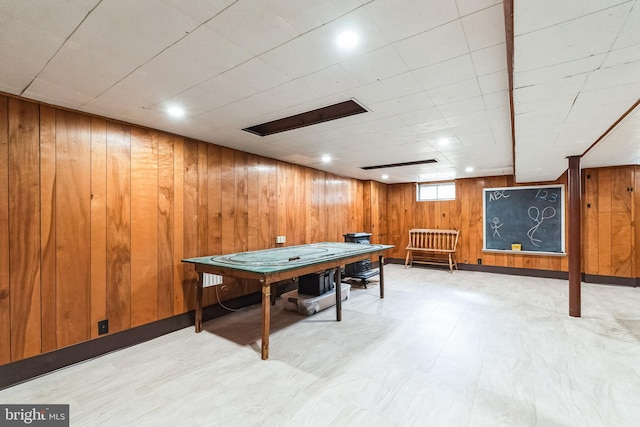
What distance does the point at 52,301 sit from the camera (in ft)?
8.03

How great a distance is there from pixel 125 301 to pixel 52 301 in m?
0.58

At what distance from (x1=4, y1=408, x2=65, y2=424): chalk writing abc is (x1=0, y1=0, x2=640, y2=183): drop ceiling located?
2355 mm

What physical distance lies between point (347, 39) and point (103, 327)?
3309 mm

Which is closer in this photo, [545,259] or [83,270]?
[83,270]

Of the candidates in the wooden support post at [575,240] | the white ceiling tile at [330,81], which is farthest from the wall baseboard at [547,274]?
the white ceiling tile at [330,81]

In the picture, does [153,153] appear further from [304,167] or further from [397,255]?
[397,255]

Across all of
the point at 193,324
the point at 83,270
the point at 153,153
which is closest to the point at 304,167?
the point at 153,153

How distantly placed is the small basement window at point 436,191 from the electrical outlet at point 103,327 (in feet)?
22.9

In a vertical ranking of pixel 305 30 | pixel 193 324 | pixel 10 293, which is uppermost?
pixel 305 30

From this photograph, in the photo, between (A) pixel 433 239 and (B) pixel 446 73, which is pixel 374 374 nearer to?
(B) pixel 446 73

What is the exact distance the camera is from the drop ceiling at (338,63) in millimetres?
1356

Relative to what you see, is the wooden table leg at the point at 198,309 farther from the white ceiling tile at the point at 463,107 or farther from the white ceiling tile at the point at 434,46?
the white ceiling tile at the point at 463,107

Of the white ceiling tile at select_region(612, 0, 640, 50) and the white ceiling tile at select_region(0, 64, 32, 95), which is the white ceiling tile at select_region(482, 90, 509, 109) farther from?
the white ceiling tile at select_region(0, 64, 32, 95)

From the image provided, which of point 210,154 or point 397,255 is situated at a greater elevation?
point 210,154
